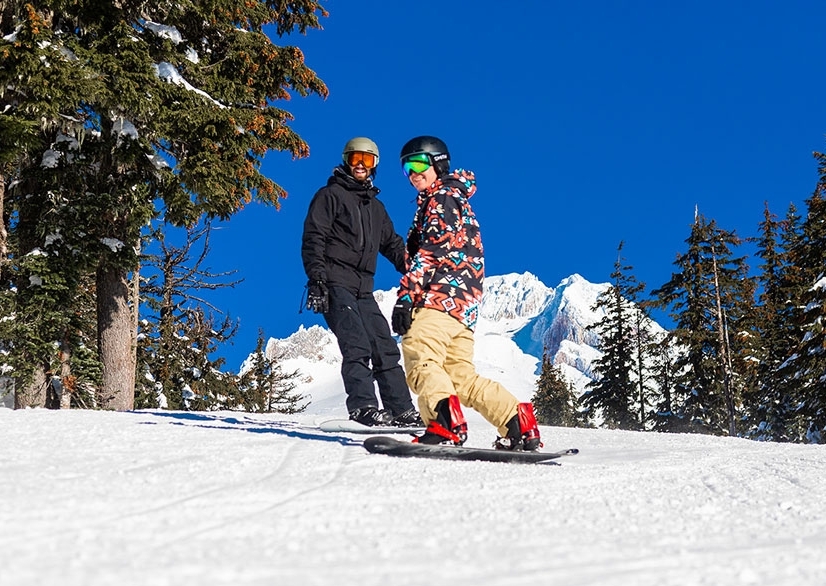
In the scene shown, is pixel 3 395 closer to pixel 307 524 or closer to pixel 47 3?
pixel 47 3

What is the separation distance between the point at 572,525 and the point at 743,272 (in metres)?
28.2

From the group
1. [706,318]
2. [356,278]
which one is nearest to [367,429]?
[356,278]

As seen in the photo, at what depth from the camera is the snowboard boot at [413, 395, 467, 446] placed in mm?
4043

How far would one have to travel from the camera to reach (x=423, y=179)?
4.42m

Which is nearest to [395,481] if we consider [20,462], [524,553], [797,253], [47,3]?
[524,553]

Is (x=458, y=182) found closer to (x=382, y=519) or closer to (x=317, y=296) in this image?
(x=317, y=296)

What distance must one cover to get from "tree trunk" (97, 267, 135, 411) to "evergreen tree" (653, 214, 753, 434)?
71.8 ft

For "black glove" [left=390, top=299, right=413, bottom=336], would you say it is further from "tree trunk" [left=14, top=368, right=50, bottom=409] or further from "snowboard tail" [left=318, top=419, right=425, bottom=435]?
"tree trunk" [left=14, top=368, right=50, bottom=409]

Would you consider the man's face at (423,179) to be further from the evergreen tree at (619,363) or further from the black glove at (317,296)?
the evergreen tree at (619,363)

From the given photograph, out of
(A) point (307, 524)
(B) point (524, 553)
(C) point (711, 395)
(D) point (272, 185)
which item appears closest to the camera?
(B) point (524, 553)

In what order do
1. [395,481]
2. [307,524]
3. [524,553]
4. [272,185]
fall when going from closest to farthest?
[524,553] → [307,524] → [395,481] → [272,185]

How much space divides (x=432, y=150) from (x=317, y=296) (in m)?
1.71

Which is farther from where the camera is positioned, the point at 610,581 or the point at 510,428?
the point at 510,428

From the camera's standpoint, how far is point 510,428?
163 inches
